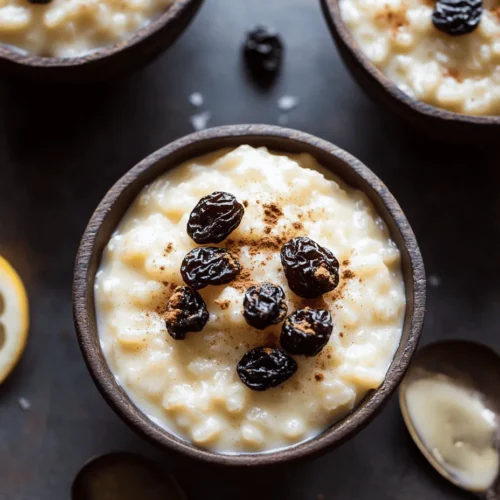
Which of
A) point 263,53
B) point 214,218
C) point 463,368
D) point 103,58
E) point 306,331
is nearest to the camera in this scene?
point 306,331

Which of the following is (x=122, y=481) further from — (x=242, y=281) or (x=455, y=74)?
(x=455, y=74)

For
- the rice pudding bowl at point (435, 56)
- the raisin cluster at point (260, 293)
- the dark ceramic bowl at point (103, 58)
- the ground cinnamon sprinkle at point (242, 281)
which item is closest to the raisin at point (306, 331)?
the raisin cluster at point (260, 293)

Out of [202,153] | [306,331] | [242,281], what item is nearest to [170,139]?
[202,153]

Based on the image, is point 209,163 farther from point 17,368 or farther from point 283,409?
point 17,368

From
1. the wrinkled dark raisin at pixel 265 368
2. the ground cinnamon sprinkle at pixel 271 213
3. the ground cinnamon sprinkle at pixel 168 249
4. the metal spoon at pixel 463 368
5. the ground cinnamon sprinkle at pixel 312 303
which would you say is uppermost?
the ground cinnamon sprinkle at pixel 271 213

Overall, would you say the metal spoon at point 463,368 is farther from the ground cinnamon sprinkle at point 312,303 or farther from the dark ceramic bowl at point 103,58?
the dark ceramic bowl at point 103,58
